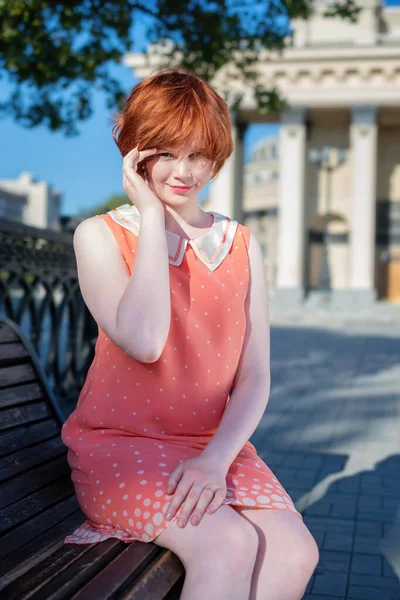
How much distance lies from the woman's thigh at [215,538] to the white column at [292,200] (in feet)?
106

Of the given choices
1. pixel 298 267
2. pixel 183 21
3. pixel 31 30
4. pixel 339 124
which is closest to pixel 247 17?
pixel 183 21

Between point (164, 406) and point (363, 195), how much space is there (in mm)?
33526

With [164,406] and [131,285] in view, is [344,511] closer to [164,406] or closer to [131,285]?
[164,406]

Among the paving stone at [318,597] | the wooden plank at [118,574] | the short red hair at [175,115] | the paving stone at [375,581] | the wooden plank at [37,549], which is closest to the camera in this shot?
the wooden plank at [118,574]

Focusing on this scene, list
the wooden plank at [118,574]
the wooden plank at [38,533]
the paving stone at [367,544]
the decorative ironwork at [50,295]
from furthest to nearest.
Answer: the decorative ironwork at [50,295], the paving stone at [367,544], the wooden plank at [38,533], the wooden plank at [118,574]

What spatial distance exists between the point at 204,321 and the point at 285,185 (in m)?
33.6

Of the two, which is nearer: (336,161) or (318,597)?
(318,597)

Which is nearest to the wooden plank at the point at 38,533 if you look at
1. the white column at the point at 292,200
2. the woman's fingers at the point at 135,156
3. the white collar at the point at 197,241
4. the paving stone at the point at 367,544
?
the white collar at the point at 197,241

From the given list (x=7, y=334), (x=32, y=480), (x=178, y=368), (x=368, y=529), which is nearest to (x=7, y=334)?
(x=7, y=334)

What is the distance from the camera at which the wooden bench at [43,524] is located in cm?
150

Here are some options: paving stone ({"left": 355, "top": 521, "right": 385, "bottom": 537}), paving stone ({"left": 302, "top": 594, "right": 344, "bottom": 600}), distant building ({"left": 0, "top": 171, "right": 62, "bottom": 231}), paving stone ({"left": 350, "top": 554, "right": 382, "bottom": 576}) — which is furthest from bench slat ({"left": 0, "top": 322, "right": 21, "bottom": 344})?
distant building ({"left": 0, "top": 171, "right": 62, "bottom": 231})

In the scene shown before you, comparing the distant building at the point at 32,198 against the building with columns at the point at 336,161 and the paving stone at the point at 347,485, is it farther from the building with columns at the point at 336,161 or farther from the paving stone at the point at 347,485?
the paving stone at the point at 347,485

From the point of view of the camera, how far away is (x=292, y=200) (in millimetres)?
34719

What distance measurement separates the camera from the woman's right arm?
181cm
